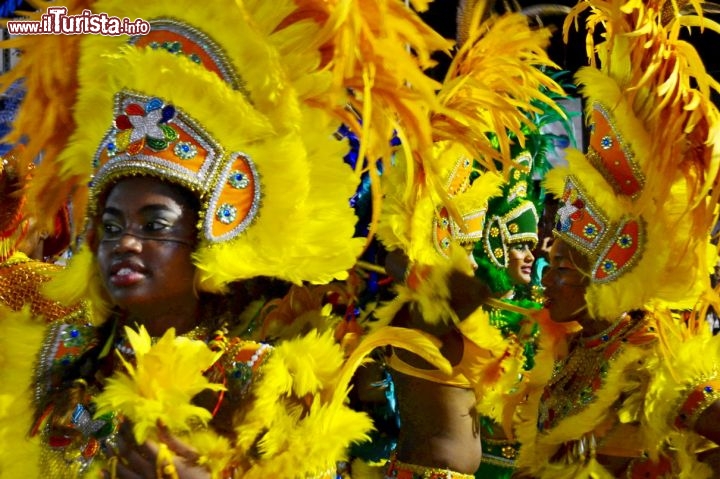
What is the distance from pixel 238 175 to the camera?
2367 millimetres

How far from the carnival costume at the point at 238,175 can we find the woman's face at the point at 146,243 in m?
0.05

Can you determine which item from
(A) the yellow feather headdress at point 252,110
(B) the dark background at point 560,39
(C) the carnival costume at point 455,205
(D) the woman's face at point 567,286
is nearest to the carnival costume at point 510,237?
(D) the woman's face at point 567,286

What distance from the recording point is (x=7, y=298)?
3.89m

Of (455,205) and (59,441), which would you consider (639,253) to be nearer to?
(455,205)

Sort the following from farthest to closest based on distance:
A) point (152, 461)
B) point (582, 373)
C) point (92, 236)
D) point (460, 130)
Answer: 1. point (582, 373)
2. point (460, 130)
3. point (92, 236)
4. point (152, 461)

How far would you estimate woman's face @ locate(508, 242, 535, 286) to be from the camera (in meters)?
5.03

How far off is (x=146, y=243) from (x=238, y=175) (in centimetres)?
30

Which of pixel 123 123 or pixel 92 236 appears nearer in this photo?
pixel 123 123

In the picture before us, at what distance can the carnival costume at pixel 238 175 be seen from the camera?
230 centimetres

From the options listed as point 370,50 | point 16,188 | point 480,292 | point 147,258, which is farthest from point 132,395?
point 16,188

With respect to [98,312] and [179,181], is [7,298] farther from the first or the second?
[179,181]

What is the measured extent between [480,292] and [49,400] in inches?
55.1

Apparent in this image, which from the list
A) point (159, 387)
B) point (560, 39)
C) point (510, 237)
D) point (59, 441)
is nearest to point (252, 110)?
point (159, 387)

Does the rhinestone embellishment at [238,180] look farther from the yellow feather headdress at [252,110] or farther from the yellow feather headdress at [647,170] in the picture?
the yellow feather headdress at [647,170]
